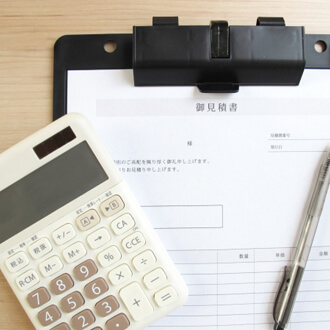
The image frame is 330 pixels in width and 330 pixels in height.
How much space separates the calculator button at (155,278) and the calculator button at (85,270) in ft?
0.13

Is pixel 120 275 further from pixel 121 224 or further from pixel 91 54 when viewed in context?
pixel 91 54

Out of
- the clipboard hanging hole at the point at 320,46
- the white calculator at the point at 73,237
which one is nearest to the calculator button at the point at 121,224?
the white calculator at the point at 73,237

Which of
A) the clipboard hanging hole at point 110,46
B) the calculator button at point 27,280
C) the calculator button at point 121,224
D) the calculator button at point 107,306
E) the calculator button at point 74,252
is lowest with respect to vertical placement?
the calculator button at point 107,306

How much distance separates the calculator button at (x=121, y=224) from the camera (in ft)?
1.02

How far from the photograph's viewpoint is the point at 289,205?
35 cm

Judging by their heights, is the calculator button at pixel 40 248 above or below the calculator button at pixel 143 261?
above

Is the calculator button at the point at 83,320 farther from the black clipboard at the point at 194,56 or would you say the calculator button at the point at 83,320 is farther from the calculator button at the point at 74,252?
the black clipboard at the point at 194,56

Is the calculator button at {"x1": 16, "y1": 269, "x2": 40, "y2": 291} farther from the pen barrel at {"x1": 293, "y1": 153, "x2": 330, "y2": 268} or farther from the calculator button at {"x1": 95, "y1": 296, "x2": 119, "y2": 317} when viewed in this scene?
the pen barrel at {"x1": 293, "y1": 153, "x2": 330, "y2": 268}

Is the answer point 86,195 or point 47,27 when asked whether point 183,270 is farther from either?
point 47,27

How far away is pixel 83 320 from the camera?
1.01 feet

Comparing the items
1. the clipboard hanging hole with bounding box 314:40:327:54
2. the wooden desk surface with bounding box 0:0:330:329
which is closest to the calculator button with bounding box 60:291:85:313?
the wooden desk surface with bounding box 0:0:330:329

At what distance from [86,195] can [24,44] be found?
153 millimetres

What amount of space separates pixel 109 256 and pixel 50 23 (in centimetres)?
21

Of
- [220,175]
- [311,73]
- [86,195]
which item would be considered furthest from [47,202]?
[311,73]
